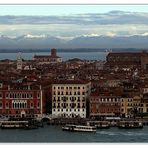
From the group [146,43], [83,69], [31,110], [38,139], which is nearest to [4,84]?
[31,110]

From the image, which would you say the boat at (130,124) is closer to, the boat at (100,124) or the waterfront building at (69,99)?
the boat at (100,124)

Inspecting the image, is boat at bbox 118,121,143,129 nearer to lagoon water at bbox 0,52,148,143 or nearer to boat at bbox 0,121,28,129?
lagoon water at bbox 0,52,148,143

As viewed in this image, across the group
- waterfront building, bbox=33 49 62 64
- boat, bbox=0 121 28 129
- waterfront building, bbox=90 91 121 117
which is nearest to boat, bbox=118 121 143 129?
waterfront building, bbox=90 91 121 117

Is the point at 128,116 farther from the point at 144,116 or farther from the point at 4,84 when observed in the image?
the point at 4,84

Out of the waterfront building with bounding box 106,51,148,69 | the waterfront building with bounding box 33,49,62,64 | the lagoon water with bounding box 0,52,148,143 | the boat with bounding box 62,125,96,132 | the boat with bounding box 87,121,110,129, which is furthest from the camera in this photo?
the waterfront building with bounding box 106,51,148,69

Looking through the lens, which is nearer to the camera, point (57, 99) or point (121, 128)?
point (121, 128)
